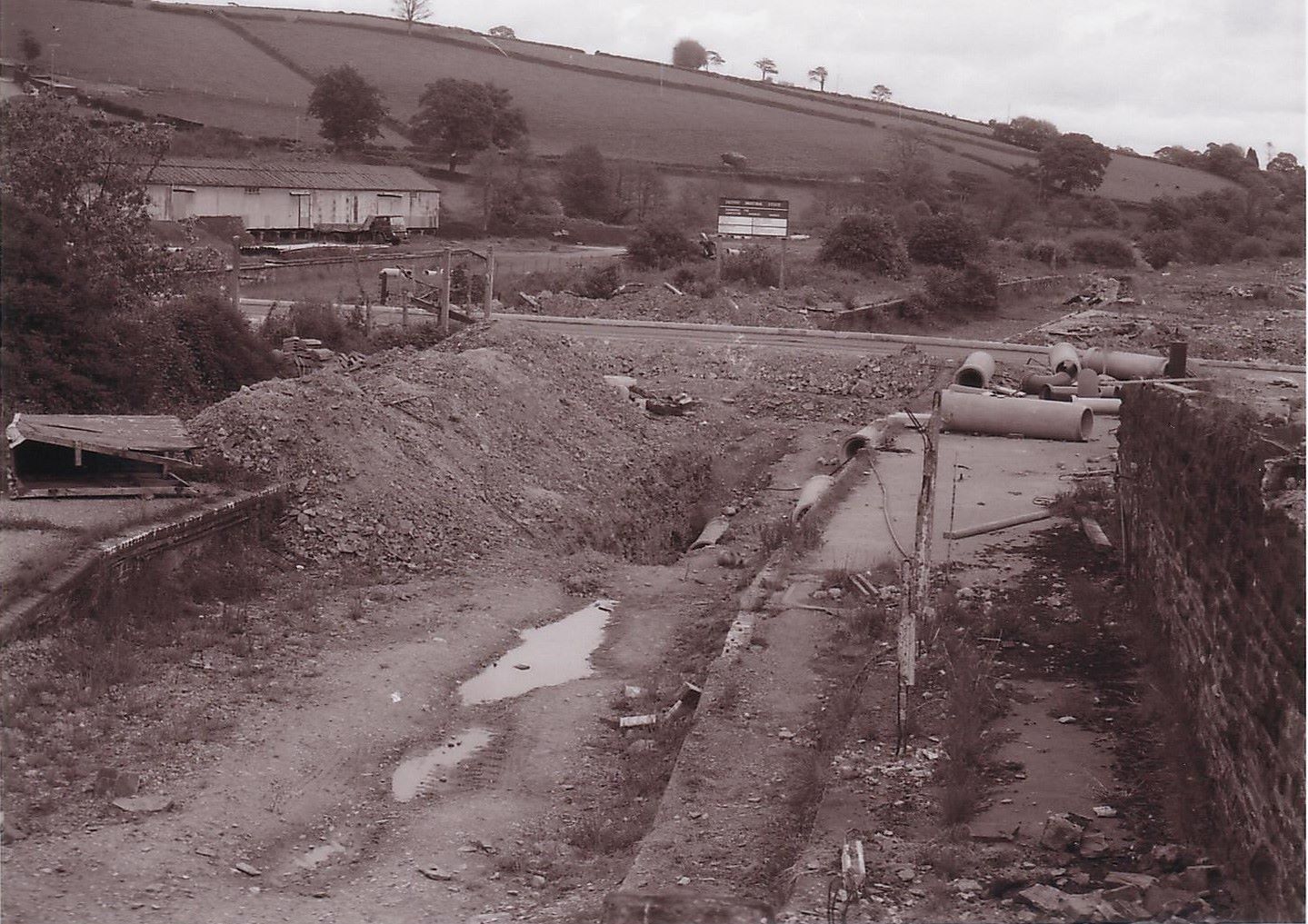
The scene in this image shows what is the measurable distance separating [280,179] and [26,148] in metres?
29.8

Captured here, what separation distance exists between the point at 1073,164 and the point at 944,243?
2840 centimetres

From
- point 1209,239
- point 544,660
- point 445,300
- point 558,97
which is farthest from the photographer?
point 558,97

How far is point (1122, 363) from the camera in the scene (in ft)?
91.0

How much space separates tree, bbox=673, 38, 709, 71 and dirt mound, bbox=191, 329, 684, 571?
217 ft

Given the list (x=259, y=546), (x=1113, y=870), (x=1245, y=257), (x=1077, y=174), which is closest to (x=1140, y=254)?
(x=1245, y=257)

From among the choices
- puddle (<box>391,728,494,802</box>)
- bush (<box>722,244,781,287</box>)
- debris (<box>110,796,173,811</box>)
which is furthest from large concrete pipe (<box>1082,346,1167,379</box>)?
debris (<box>110,796,173,811</box>)

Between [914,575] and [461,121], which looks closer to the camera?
[914,575]

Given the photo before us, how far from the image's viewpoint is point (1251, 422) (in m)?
8.42

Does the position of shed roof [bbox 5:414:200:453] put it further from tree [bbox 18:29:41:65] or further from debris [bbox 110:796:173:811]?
tree [bbox 18:29:41:65]

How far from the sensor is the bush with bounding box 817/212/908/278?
45.9m

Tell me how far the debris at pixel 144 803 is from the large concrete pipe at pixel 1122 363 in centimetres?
2251

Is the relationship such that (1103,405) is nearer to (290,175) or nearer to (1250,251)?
(290,175)

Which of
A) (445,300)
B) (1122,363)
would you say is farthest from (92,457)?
(1122,363)

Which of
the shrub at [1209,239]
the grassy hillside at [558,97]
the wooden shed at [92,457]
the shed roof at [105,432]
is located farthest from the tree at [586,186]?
the wooden shed at [92,457]
